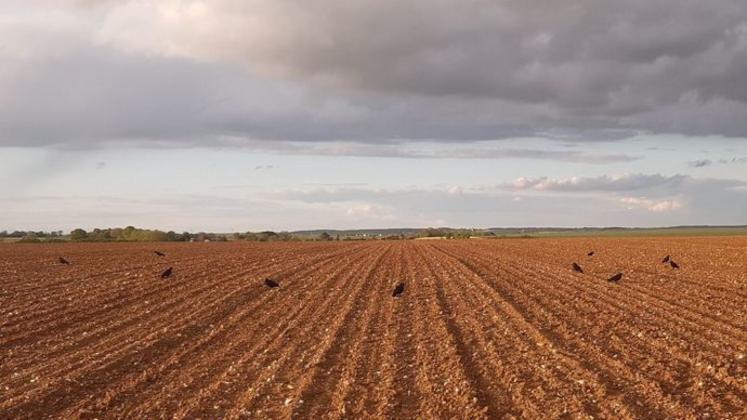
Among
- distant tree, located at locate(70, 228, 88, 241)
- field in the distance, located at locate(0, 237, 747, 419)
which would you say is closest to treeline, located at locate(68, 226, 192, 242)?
distant tree, located at locate(70, 228, 88, 241)

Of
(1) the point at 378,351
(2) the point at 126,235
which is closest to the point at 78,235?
(2) the point at 126,235

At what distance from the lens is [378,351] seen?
13047 mm

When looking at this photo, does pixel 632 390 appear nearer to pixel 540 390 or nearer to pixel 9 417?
pixel 540 390

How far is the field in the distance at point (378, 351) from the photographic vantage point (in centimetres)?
953

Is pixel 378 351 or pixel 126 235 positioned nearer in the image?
pixel 378 351

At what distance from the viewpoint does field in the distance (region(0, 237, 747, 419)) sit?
9.53 m

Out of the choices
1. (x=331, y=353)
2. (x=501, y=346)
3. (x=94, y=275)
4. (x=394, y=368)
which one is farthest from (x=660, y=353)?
(x=94, y=275)

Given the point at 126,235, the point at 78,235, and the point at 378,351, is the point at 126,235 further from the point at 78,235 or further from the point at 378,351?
the point at 378,351

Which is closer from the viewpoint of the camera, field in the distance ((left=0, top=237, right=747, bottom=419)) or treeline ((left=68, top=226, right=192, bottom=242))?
field in the distance ((left=0, top=237, right=747, bottom=419))

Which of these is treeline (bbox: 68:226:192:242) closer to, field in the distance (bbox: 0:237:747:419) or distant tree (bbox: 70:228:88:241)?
distant tree (bbox: 70:228:88:241)

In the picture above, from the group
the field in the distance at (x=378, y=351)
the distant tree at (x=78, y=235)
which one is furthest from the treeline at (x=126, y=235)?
the field in the distance at (x=378, y=351)

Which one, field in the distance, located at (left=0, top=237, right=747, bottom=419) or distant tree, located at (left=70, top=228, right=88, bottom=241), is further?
distant tree, located at (left=70, top=228, right=88, bottom=241)

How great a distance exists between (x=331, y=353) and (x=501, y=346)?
3054mm

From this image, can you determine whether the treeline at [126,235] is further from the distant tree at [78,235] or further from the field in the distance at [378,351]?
the field in the distance at [378,351]
